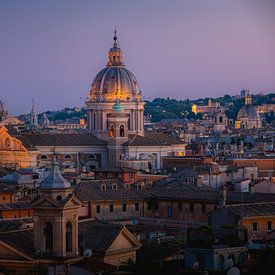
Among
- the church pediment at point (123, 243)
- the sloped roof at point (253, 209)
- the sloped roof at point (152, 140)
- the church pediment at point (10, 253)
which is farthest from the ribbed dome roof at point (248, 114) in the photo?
the church pediment at point (10, 253)

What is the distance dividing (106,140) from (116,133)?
1309 millimetres

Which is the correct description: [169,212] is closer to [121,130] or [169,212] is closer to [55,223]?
[55,223]

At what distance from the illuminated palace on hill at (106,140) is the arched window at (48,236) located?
4173 cm

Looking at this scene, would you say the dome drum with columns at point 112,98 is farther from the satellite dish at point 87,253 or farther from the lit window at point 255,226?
the satellite dish at point 87,253

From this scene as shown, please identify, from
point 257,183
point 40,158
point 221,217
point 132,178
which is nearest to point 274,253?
point 221,217

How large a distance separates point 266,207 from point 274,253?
11.1 m

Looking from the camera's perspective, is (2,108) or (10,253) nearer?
(10,253)

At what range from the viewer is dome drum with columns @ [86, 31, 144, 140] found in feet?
262

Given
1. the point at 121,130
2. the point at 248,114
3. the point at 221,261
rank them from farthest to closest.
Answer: the point at 248,114
the point at 121,130
the point at 221,261

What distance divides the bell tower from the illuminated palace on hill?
136ft

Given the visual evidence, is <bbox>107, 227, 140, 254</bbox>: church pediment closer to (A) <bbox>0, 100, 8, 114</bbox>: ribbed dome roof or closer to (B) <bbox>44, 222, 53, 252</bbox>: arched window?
(B) <bbox>44, 222, 53, 252</bbox>: arched window

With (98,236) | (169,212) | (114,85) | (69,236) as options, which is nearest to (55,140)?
(114,85)

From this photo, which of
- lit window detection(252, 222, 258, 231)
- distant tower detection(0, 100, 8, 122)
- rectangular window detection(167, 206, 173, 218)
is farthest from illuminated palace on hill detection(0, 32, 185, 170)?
distant tower detection(0, 100, 8, 122)

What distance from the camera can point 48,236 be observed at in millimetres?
27531
